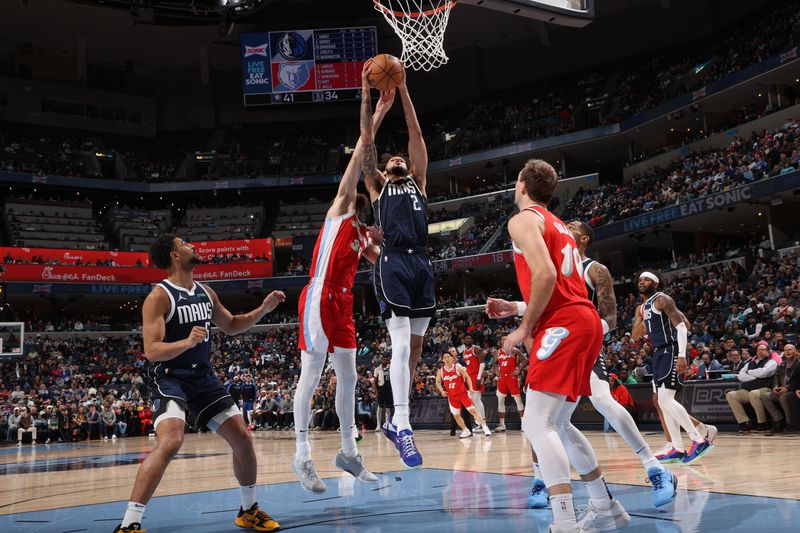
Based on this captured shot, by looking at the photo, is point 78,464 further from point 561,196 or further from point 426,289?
point 561,196

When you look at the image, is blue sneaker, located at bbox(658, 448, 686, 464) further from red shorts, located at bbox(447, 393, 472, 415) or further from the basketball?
red shorts, located at bbox(447, 393, 472, 415)

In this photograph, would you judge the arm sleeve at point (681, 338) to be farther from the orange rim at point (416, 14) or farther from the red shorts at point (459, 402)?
the red shorts at point (459, 402)

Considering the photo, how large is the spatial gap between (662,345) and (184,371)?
571 cm

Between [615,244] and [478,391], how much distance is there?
62.9ft

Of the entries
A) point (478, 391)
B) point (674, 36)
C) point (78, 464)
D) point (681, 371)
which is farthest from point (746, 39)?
point (78, 464)

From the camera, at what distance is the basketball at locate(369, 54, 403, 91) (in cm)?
607

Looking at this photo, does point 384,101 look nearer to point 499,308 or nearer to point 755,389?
point 499,308

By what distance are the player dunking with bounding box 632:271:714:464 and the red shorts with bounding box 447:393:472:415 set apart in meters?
7.21

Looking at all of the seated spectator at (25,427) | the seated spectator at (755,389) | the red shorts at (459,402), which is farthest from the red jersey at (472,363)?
the seated spectator at (25,427)

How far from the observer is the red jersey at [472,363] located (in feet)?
54.7

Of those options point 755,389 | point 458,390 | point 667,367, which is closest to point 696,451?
point 667,367

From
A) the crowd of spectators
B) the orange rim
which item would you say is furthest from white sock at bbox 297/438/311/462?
the crowd of spectators

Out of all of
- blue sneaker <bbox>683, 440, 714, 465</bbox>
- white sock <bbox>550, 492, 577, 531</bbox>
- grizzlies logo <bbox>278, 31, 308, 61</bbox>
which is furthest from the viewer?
grizzlies logo <bbox>278, 31, 308, 61</bbox>

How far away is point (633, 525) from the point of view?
4445 millimetres
